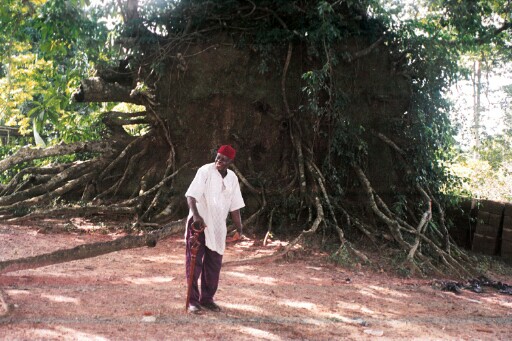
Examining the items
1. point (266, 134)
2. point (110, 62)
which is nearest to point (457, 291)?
point (266, 134)

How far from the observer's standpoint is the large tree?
8.98 m

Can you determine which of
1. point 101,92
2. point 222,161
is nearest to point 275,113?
point 101,92

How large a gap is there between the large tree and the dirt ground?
1.97 meters

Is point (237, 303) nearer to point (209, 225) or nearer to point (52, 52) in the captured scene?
point (209, 225)

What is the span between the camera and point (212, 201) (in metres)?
4.52

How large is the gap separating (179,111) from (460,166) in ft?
36.0

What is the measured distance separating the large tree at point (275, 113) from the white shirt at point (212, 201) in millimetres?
4250

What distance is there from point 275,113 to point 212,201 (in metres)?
5.05

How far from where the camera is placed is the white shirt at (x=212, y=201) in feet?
14.7

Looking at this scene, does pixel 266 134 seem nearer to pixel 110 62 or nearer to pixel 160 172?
pixel 160 172

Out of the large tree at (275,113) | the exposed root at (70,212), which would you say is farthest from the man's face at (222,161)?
the exposed root at (70,212)

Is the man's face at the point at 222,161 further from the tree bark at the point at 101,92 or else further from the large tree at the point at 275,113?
the tree bark at the point at 101,92

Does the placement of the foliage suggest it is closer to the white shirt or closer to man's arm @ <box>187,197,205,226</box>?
the white shirt

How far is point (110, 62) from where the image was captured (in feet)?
34.3
